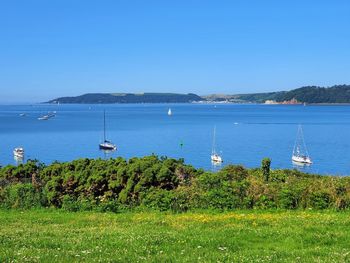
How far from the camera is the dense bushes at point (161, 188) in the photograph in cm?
1611

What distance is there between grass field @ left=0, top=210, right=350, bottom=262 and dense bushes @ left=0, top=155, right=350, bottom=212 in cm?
125

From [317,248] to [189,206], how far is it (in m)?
6.99

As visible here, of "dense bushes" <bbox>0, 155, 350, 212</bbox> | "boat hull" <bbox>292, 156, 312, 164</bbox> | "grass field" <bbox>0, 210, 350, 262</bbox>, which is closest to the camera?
"grass field" <bbox>0, 210, 350, 262</bbox>

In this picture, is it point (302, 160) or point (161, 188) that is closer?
point (161, 188)

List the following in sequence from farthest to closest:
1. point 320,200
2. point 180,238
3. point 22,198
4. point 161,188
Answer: point 161,188 < point 22,198 < point 320,200 < point 180,238

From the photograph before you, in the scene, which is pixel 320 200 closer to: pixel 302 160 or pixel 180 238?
pixel 180 238

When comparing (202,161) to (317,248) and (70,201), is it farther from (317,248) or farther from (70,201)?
(317,248)

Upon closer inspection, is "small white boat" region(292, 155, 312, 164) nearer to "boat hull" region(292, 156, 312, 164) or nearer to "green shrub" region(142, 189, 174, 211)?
"boat hull" region(292, 156, 312, 164)

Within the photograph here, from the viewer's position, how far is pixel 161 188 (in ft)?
58.6

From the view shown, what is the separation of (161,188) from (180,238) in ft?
24.7

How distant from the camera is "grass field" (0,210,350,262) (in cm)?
871

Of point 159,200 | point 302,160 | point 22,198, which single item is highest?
point 159,200

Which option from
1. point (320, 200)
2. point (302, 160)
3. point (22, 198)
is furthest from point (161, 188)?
point (302, 160)

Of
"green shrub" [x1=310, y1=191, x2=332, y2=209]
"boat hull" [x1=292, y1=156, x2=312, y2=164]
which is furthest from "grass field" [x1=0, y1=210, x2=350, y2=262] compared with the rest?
"boat hull" [x1=292, y1=156, x2=312, y2=164]
